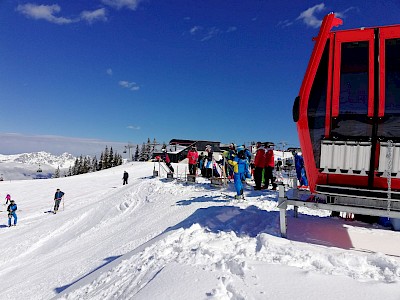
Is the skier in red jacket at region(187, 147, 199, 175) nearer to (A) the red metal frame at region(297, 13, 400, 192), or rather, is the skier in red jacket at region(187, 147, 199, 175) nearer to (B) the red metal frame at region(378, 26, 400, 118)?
(A) the red metal frame at region(297, 13, 400, 192)

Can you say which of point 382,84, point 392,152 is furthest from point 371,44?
point 392,152

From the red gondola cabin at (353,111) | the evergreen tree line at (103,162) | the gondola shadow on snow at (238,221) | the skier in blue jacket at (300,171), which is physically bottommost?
the evergreen tree line at (103,162)

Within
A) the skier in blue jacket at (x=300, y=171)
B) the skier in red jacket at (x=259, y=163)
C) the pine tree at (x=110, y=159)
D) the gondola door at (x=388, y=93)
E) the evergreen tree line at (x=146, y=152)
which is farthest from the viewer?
the pine tree at (x=110, y=159)

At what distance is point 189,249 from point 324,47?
3512 mm

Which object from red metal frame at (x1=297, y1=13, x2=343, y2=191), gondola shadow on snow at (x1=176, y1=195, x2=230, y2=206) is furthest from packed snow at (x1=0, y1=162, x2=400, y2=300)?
red metal frame at (x1=297, y1=13, x2=343, y2=191)

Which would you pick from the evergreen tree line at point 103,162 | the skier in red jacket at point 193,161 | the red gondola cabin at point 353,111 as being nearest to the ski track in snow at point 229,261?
the red gondola cabin at point 353,111

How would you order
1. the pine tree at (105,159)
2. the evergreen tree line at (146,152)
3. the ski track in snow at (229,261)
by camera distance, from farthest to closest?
the pine tree at (105,159), the evergreen tree line at (146,152), the ski track in snow at (229,261)

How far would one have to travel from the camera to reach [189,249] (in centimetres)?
405

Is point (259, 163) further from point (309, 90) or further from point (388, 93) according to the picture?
point (388, 93)

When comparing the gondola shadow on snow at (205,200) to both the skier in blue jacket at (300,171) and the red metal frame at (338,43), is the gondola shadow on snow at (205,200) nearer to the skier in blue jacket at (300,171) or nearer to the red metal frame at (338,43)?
the skier in blue jacket at (300,171)

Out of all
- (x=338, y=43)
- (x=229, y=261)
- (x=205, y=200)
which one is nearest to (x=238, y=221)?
(x=229, y=261)

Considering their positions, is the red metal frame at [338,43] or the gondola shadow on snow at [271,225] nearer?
the red metal frame at [338,43]

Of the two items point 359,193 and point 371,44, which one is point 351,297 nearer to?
point 359,193

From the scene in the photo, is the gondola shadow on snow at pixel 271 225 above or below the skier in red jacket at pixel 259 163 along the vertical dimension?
below
